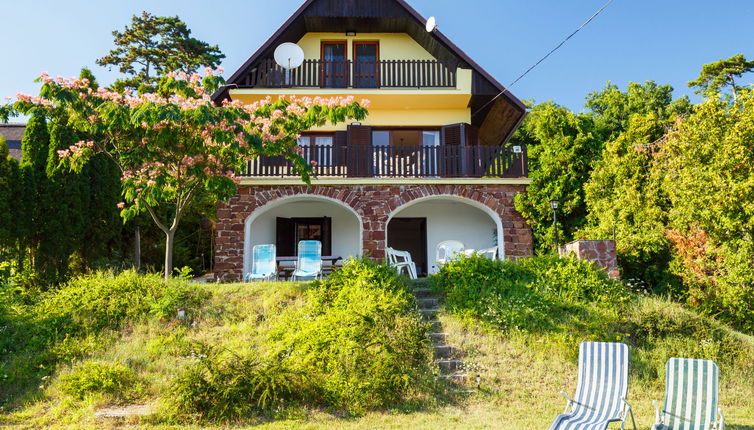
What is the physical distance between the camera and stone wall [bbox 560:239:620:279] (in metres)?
10.1

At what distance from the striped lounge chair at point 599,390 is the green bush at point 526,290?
1785mm

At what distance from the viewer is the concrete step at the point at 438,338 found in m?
7.97

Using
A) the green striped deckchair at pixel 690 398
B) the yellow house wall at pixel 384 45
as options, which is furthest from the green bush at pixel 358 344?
the yellow house wall at pixel 384 45

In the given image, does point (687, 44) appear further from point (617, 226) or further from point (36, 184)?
point (36, 184)

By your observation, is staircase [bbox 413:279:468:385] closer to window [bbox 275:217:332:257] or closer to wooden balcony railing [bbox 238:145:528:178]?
wooden balcony railing [bbox 238:145:528:178]

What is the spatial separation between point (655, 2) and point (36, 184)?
1150 centimetres

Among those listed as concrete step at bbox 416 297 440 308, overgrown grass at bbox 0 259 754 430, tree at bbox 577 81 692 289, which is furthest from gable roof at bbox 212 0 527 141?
concrete step at bbox 416 297 440 308

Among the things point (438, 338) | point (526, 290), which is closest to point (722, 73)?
point (526, 290)

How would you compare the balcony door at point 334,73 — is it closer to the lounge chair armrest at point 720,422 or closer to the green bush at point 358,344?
the green bush at point 358,344

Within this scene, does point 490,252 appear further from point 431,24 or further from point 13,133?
point 13,133

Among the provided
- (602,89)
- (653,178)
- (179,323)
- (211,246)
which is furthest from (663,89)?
(179,323)

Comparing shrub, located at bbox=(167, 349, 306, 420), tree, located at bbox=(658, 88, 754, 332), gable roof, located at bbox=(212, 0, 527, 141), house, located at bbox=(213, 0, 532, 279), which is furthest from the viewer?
gable roof, located at bbox=(212, 0, 527, 141)

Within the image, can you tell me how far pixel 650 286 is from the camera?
11.0 meters

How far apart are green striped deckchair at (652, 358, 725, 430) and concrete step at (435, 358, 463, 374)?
8.15ft
